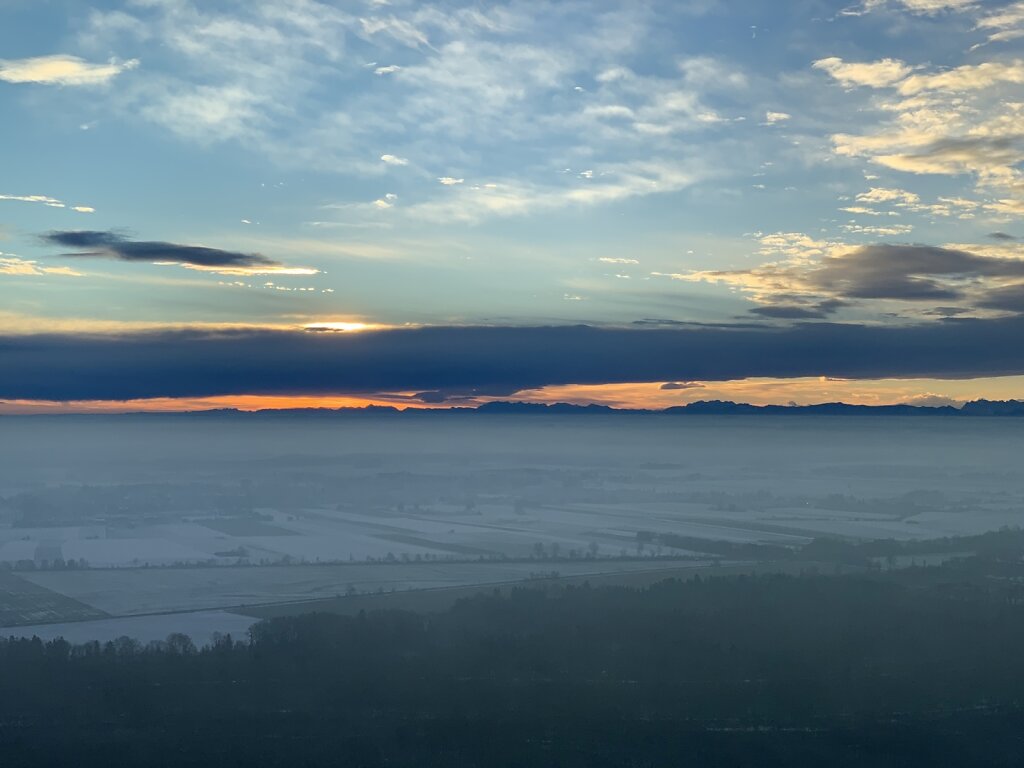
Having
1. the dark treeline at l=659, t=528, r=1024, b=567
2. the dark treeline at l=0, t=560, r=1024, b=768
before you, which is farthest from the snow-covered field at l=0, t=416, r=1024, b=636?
the dark treeline at l=0, t=560, r=1024, b=768

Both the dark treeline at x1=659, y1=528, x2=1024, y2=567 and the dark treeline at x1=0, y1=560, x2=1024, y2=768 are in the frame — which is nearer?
the dark treeline at x1=0, y1=560, x2=1024, y2=768

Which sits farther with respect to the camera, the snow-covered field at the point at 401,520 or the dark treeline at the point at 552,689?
the snow-covered field at the point at 401,520

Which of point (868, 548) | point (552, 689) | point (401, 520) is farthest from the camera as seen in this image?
point (401, 520)

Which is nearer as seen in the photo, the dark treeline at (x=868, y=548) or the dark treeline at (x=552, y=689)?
the dark treeline at (x=552, y=689)

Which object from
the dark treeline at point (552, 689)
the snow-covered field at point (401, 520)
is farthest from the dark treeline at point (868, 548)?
the dark treeline at point (552, 689)

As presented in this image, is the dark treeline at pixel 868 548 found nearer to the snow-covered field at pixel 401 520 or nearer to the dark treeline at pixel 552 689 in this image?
the snow-covered field at pixel 401 520

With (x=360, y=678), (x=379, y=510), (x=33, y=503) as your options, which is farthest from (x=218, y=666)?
(x=33, y=503)

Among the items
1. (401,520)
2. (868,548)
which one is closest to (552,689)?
(868,548)

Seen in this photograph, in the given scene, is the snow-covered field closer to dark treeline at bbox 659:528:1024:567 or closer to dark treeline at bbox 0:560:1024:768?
dark treeline at bbox 659:528:1024:567

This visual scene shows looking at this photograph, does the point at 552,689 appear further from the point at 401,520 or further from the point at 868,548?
the point at 401,520
